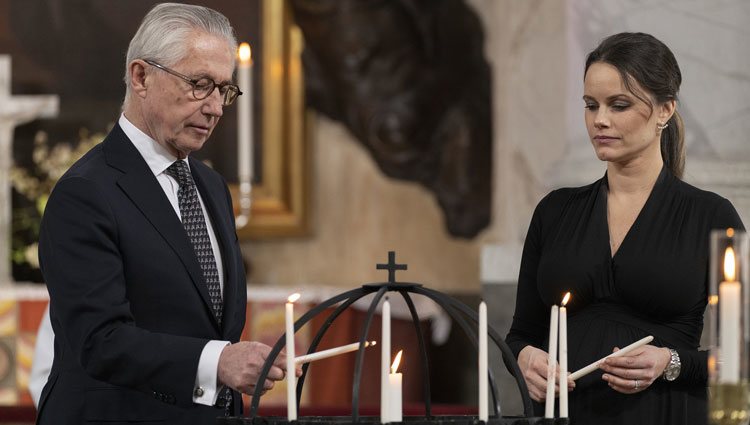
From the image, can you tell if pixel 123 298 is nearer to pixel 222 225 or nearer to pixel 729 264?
pixel 222 225

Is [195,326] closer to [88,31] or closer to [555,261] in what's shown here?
[555,261]

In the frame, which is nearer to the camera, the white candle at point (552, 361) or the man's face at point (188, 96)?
the white candle at point (552, 361)

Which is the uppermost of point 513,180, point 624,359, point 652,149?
point 513,180

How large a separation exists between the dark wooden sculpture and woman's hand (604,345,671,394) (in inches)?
193

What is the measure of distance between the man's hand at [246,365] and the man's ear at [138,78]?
2.15 ft

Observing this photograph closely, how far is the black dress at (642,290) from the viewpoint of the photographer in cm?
295

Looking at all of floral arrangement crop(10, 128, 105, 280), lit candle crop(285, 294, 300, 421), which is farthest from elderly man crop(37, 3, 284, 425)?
floral arrangement crop(10, 128, 105, 280)

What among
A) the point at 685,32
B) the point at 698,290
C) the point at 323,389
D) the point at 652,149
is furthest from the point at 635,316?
the point at 323,389

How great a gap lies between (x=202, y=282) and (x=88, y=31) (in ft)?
17.6

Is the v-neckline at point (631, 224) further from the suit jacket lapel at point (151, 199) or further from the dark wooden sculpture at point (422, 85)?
the dark wooden sculpture at point (422, 85)

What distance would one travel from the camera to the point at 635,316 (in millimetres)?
3023

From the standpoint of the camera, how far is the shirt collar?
291cm

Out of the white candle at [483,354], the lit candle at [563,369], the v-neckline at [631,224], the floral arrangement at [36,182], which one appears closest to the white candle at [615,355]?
the lit candle at [563,369]

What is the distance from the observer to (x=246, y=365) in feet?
8.29
